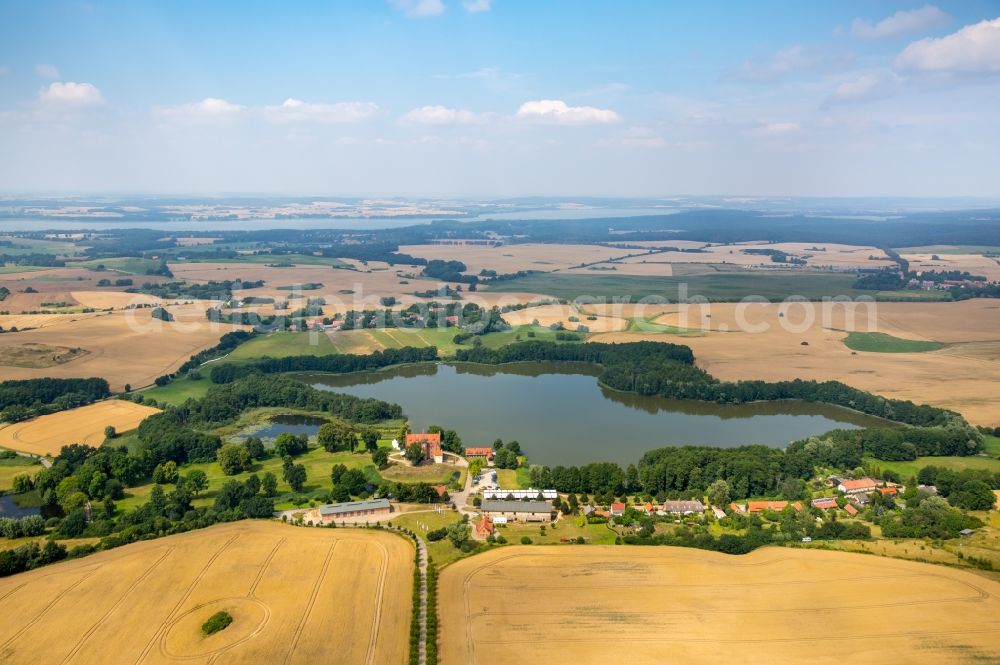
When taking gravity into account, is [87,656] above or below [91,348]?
below

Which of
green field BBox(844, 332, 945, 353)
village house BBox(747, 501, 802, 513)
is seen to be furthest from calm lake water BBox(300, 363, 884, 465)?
green field BBox(844, 332, 945, 353)

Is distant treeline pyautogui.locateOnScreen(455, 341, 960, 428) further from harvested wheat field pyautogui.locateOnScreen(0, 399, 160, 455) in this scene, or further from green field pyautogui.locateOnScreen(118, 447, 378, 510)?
harvested wheat field pyautogui.locateOnScreen(0, 399, 160, 455)

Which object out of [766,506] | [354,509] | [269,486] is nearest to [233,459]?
A: [269,486]

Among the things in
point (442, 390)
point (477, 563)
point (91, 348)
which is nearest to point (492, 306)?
point (442, 390)

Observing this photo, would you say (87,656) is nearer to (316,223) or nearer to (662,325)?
(662,325)

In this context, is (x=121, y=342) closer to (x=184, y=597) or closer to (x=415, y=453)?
(x=415, y=453)

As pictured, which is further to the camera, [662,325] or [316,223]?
[316,223]
